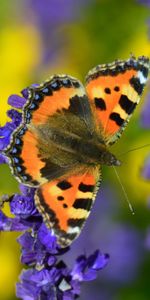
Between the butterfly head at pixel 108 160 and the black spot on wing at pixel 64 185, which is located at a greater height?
the butterfly head at pixel 108 160

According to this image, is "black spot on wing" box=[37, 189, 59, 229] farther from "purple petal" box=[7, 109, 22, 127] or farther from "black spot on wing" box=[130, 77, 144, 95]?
"black spot on wing" box=[130, 77, 144, 95]

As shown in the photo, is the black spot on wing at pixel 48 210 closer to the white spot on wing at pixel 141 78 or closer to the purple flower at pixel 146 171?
the white spot on wing at pixel 141 78

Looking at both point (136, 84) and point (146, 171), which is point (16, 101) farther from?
point (146, 171)

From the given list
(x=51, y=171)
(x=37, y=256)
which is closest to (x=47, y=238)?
(x=37, y=256)

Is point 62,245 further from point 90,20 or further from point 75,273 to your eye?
point 90,20

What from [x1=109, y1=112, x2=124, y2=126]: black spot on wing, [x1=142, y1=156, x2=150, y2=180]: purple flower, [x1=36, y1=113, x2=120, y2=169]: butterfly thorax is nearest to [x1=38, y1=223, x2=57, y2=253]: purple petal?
[x1=36, y1=113, x2=120, y2=169]: butterfly thorax

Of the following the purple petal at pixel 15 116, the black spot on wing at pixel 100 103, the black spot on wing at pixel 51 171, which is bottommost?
the black spot on wing at pixel 51 171

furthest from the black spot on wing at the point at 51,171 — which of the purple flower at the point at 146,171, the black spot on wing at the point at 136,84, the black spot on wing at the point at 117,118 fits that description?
the purple flower at the point at 146,171
